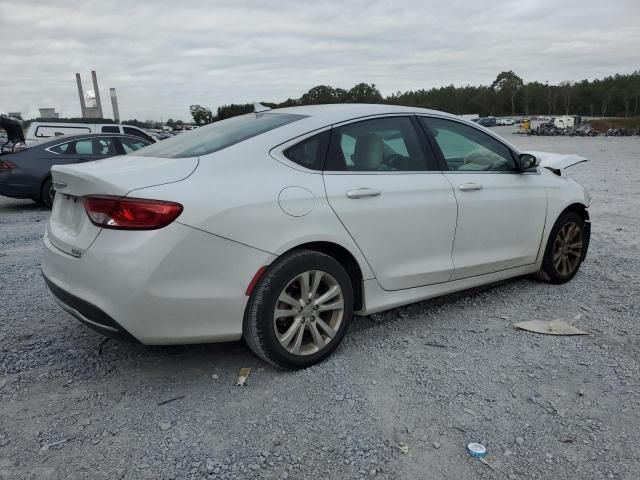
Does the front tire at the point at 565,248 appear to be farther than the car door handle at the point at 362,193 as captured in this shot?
Yes

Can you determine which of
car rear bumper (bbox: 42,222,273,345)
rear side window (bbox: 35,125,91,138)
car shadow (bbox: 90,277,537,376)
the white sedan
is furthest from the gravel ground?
rear side window (bbox: 35,125,91,138)

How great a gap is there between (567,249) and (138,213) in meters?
3.87

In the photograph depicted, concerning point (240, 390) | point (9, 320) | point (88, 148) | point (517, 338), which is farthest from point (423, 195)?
point (88, 148)

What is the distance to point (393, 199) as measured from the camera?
354cm

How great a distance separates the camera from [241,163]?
3.07m

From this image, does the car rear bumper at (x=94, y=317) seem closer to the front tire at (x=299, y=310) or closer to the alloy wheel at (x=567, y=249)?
the front tire at (x=299, y=310)

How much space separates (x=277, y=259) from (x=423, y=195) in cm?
122

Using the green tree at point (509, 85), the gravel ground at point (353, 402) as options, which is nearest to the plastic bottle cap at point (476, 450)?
the gravel ground at point (353, 402)

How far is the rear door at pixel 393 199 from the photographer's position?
11.1 ft

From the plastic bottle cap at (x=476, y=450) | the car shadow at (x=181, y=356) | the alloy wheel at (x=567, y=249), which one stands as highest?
the alloy wheel at (x=567, y=249)

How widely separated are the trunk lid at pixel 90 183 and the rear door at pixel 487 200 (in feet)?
6.38

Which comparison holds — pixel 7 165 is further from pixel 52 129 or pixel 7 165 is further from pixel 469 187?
pixel 469 187

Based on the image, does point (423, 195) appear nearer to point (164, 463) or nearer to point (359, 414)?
point (359, 414)

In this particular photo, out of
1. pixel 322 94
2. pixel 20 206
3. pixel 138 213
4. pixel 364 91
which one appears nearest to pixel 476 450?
pixel 138 213
